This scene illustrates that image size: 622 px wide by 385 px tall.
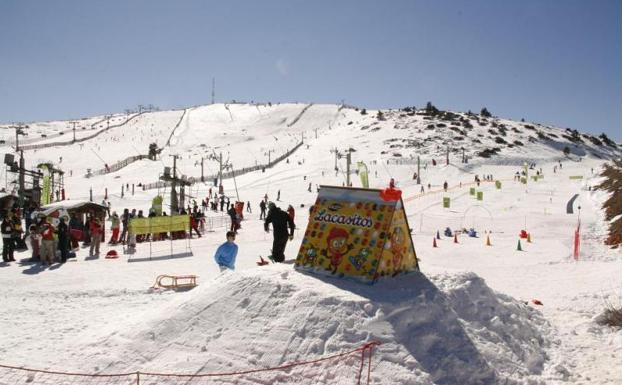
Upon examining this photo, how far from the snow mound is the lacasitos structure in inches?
12.2

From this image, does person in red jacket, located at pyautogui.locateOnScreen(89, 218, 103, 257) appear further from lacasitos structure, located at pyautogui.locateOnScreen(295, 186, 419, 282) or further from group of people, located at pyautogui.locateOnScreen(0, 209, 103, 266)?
lacasitos structure, located at pyautogui.locateOnScreen(295, 186, 419, 282)

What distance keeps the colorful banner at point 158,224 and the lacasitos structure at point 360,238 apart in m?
10.9

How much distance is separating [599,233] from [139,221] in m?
18.9

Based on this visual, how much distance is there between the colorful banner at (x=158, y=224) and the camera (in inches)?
683

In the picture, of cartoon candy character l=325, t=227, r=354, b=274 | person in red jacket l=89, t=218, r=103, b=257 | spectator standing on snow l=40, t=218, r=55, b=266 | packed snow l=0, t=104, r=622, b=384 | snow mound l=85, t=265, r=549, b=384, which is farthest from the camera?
person in red jacket l=89, t=218, r=103, b=257

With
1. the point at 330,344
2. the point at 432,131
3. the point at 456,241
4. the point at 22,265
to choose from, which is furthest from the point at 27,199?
the point at 432,131

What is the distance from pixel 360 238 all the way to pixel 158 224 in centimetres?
1223

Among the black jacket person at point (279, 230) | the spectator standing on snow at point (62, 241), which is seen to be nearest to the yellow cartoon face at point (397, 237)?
the black jacket person at point (279, 230)

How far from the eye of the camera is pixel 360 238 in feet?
25.2

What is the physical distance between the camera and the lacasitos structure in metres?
7.40

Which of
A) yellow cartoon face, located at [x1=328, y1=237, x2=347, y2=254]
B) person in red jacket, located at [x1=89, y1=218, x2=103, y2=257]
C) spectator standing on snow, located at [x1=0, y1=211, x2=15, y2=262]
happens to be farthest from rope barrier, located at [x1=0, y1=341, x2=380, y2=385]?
person in red jacket, located at [x1=89, y1=218, x2=103, y2=257]

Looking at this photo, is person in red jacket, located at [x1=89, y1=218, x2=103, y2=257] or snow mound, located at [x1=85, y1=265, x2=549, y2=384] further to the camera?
person in red jacket, located at [x1=89, y1=218, x2=103, y2=257]

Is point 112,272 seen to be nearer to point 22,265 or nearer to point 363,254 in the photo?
point 22,265

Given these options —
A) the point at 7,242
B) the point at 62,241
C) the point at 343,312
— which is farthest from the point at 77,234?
the point at 343,312
